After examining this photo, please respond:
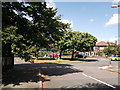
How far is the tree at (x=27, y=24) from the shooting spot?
1130cm

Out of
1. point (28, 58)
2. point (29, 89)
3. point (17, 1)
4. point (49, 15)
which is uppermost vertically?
point (17, 1)

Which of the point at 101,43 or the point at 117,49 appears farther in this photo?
the point at 101,43

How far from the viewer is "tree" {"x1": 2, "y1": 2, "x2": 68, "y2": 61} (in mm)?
11302

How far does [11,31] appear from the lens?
11.0 m

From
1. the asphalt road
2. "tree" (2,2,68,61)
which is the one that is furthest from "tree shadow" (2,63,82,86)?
"tree" (2,2,68,61)

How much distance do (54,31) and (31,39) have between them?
323 centimetres

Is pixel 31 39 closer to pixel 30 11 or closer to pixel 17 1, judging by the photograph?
pixel 30 11

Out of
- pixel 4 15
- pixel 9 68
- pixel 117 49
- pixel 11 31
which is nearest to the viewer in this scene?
pixel 11 31

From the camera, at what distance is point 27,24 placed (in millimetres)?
13438

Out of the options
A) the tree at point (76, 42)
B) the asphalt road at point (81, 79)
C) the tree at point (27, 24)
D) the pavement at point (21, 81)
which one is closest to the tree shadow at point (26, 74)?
the pavement at point (21, 81)

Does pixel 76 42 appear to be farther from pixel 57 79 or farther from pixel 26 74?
pixel 57 79

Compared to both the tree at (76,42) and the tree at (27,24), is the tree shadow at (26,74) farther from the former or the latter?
the tree at (76,42)

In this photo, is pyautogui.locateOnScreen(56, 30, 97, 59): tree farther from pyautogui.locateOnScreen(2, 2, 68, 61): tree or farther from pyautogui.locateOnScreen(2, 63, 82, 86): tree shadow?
pyautogui.locateOnScreen(2, 2, 68, 61): tree

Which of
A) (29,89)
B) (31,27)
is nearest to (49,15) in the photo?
(31,27)
